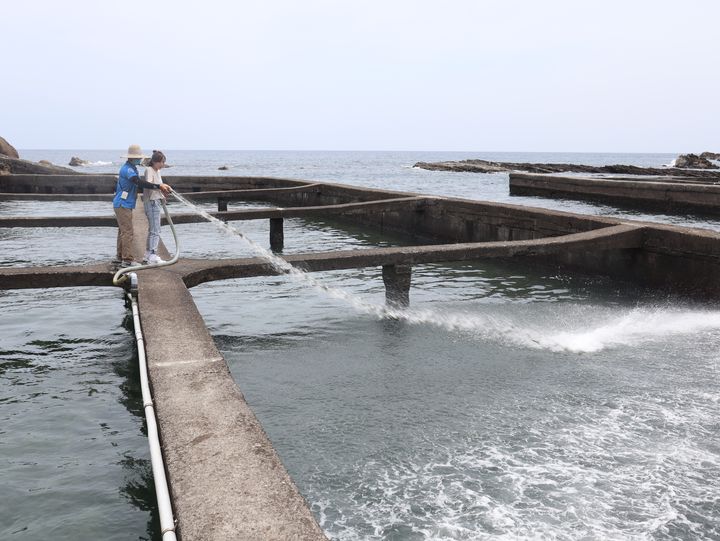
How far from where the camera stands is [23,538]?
12.1 ft

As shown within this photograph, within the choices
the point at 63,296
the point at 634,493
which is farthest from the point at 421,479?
the point at 63,296

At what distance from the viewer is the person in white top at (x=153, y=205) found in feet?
26.1

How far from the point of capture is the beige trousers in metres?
8.18

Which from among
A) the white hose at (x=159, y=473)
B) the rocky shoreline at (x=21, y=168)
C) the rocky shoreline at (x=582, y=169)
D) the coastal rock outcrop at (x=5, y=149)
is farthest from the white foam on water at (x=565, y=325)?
the rocky shoreline at (x=582, y=169)

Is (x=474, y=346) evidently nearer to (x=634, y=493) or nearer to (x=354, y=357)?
(x=354, y=357)

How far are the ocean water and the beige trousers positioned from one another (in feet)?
2.95

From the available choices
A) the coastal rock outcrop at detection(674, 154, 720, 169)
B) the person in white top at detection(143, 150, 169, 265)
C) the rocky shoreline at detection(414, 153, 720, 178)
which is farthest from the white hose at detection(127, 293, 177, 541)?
the coastal rock outcrop at detection(674, 154, 720, 169)

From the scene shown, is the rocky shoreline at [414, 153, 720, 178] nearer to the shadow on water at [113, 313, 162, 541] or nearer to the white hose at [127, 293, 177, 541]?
the shadow on water at [113, 313, 162, 541]

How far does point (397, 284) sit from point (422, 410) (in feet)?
11.7

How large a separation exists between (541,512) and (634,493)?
683 mm

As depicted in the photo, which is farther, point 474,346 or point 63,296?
point 63,296

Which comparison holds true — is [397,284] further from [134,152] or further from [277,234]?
[277,234]

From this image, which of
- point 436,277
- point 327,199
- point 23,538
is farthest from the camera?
point 327,199

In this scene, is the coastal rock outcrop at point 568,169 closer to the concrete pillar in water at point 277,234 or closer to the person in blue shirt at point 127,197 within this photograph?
the concrete pillar in water at point 277,234
